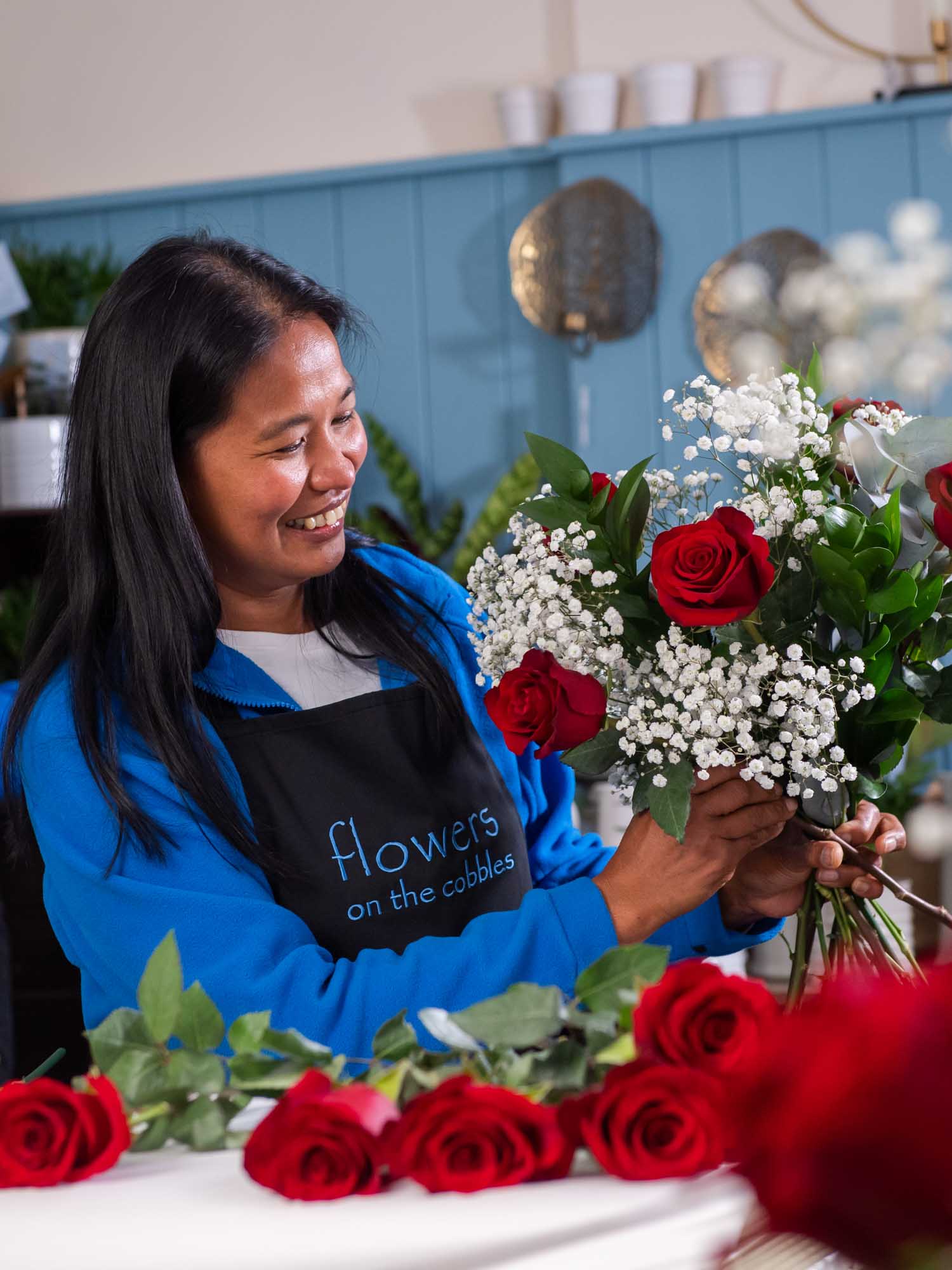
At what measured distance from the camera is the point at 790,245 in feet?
9.91

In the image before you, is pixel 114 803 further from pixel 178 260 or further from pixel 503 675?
pixel 178 260

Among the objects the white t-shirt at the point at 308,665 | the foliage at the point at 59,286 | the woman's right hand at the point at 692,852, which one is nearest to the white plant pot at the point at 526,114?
the foliage at the point at 59,286

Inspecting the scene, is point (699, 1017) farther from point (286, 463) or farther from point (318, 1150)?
point (286, 463)

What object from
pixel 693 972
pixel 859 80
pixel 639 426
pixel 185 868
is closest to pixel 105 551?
pixel 185 868

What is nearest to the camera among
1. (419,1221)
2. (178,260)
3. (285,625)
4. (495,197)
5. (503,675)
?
(419,1221)

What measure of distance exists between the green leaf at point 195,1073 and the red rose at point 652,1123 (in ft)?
0.55

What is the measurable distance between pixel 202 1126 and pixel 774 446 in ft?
1.70

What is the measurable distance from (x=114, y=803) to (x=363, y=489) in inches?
95.7

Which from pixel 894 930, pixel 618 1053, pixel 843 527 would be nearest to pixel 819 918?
pixel 894 930

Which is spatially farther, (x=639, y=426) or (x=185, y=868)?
(x=639, y=426)

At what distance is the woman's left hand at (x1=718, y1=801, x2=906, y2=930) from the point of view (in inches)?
36.6

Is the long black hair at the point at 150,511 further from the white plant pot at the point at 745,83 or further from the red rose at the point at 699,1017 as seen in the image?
the white plant pot at the point at 745,83

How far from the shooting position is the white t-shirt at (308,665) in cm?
125

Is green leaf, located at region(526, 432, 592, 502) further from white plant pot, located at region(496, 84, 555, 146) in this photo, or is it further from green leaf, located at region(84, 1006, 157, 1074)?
white plant pot, located at region(496, 84, 555, 146)
